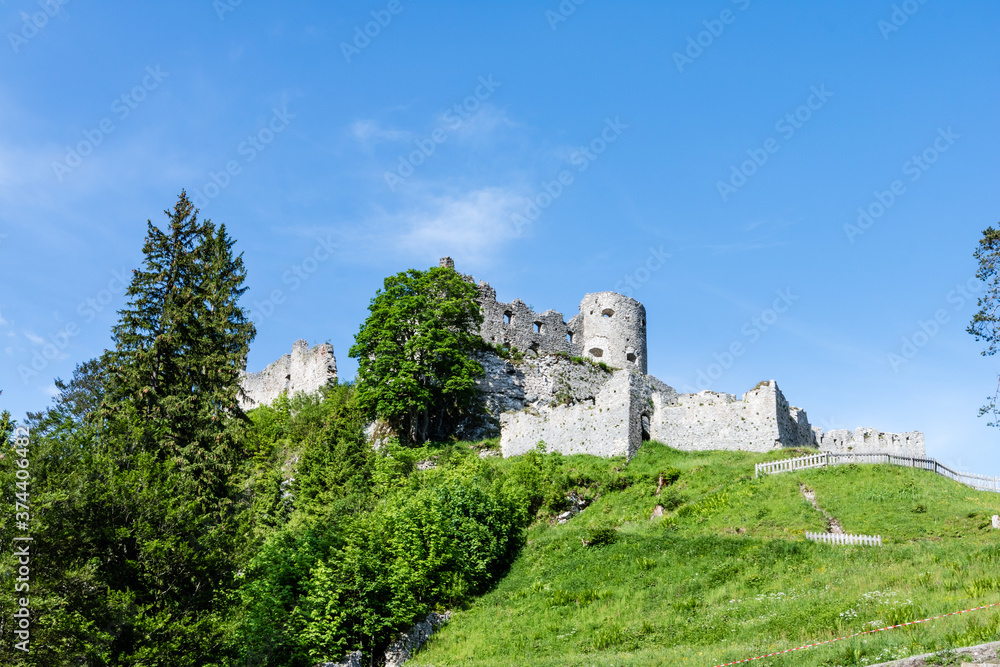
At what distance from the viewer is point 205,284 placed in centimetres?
2958

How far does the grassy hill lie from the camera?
56.0 ft

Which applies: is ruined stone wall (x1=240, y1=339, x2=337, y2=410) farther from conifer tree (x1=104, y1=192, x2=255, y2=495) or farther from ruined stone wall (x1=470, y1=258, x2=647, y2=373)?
conifer tree (x1=104, y1=192, x2=255, y2=495)

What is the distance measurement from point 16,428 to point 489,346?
27636mm

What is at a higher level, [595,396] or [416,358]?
[416,358]

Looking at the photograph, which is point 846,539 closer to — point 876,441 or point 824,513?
point 824,513

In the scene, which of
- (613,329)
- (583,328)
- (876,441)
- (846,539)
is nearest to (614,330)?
(613,329)

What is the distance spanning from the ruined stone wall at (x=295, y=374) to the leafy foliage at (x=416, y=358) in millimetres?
7855

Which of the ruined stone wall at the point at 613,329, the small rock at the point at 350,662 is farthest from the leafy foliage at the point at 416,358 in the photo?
the small rock at the point at 350,662

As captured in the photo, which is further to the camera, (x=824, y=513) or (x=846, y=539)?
(x=824, y=513)

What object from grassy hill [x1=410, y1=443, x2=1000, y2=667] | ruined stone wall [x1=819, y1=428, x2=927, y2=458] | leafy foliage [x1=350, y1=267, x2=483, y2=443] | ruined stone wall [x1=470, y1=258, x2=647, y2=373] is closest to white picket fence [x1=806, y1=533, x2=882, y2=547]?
grassy hill [x1=410, y1=443, x2=1000, y2=667]

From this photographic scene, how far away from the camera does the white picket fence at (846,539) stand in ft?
79.4

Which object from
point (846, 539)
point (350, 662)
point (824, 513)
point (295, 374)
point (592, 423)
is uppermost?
point (295, 374)

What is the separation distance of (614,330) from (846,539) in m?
26.4

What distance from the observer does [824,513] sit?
2742 centimetres
